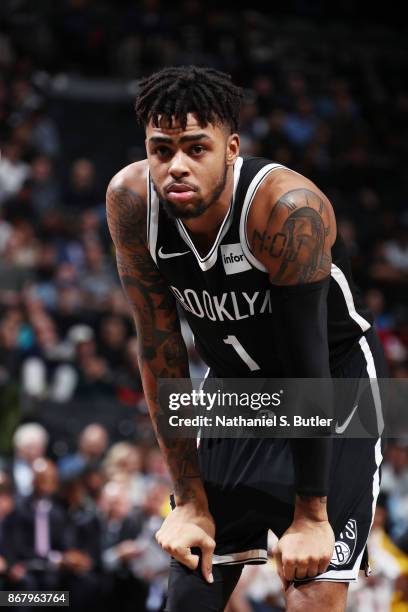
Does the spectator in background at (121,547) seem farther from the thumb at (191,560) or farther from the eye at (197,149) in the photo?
the eye at (197,149)

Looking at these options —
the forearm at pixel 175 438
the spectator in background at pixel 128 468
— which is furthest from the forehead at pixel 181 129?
the spectator in background at pixel 128 468

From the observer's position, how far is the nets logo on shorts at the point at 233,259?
3088 millimetres

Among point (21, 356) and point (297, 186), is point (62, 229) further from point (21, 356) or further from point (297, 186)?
point (297, 186)

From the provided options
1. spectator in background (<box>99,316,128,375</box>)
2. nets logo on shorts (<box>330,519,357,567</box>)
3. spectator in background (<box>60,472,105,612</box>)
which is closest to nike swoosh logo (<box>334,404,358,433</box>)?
nets logo on shorts (<box>330,519,357,567</box>)

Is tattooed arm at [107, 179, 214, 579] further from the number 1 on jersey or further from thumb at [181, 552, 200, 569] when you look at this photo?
the number 1 on jersey

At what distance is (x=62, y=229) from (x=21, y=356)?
76.5 inches

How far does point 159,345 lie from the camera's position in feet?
11.2

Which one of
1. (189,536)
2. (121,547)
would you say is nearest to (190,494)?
(189,536)

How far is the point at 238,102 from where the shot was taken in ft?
9.97

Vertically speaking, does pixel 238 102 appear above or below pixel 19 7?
below

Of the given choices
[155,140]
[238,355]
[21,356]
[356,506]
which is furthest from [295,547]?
[21,356]

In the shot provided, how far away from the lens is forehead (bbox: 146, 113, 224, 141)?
9.48 ft

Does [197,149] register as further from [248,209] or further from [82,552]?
[82,552]

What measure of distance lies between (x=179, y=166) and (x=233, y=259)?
1.22ft
